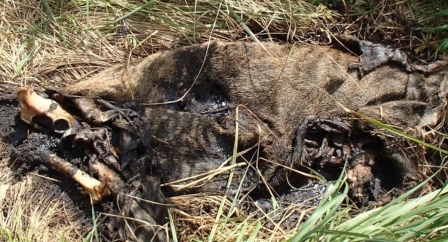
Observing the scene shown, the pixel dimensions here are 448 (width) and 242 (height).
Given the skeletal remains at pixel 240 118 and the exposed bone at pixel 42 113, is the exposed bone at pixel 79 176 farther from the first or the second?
the exposed bone at pixel 42 113

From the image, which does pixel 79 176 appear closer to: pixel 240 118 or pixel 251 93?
pixel 240 118

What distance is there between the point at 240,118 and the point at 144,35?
87 centimetres

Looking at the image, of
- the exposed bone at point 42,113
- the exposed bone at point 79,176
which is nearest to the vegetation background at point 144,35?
the exposed bone at point 79,176

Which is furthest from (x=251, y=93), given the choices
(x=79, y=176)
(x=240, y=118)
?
(x=79, y=176)

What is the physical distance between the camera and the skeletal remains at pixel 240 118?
3002mm

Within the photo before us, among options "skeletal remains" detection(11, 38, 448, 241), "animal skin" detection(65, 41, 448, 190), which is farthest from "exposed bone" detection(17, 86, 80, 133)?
"animal skin" detection(65, 41, 448, 190)

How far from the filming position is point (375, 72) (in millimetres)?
3480

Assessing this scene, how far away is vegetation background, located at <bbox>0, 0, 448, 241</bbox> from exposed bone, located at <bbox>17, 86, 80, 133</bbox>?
9.2 inches

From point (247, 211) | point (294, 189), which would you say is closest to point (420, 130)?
point (294, 189)

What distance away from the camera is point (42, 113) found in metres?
2.99

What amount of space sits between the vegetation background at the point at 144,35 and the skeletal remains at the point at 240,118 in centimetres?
16

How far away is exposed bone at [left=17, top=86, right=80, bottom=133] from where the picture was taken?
2986 mm

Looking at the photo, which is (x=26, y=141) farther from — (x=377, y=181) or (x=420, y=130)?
(x=420, y=130)

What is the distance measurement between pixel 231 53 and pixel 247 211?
0.94 m
